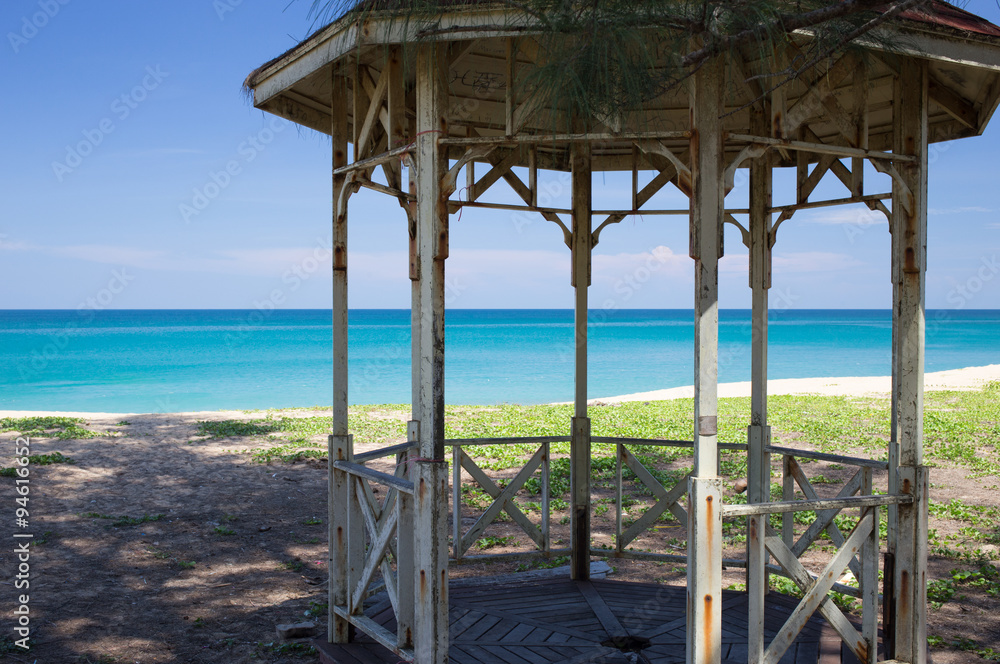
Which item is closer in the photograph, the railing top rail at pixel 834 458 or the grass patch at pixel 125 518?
the railing top rail at pixel 834 458

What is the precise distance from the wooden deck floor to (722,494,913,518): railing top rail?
1.10 m

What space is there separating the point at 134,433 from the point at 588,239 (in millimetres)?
13163

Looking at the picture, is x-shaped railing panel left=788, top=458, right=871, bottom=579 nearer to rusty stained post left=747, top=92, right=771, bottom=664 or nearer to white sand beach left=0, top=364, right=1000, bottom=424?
rusty stained post left=747, top=92, right=771, bottom=664

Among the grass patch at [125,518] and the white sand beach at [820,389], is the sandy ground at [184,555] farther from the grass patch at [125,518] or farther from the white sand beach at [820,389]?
the white sand beach at [820,389]

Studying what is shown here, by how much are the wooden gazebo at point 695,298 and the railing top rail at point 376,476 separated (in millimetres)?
18

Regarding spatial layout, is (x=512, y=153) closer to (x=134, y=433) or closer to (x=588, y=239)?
(x=588, y=239)

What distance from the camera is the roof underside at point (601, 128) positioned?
159 inches

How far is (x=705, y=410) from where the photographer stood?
3.84m

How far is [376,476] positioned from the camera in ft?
15.2

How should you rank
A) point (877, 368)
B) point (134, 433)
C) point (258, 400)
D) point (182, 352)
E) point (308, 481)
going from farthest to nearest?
point (182, 352) < point (877, 368) < point (258, 400) < point (134, 433) < point (308, 481)

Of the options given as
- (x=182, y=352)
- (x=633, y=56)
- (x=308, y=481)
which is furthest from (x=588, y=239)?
(x=182, y=352)

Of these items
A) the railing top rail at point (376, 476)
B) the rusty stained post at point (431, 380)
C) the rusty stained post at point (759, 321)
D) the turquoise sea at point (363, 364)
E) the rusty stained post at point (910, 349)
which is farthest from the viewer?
the turquoise sea at point (363, 364)

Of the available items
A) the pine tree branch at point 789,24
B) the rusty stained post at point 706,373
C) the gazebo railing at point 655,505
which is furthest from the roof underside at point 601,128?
the gazebo railing at point 655,505

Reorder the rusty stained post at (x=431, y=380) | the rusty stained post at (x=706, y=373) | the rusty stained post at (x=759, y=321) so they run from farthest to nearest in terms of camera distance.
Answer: the rusty stained post at (x=759, y=321), the rusty stained post at (x=431, y=380), the rusty stained post at (x=706, y=373)
